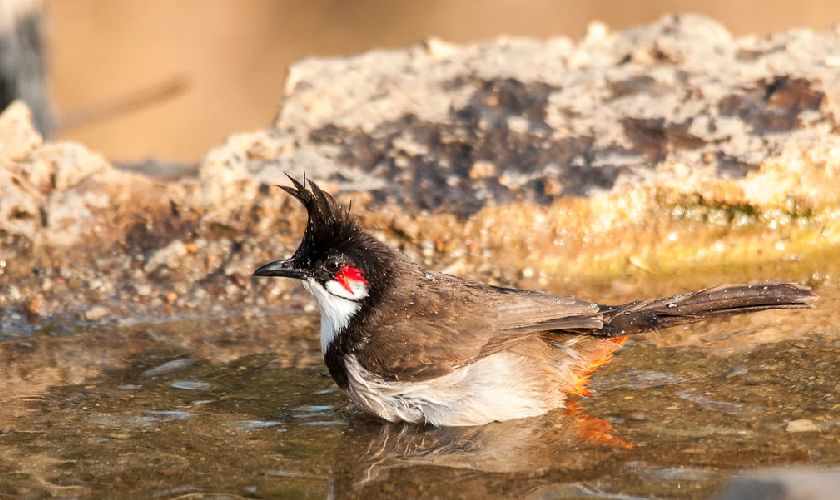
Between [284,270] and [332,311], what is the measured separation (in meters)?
0.27

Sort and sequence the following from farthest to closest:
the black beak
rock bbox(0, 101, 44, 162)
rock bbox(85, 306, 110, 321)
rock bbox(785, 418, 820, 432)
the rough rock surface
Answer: rock bbox(0, 101, 44, 162) < the rough rock surface < rock bbox(85, 306, 110, 321) < the black beak < rock bbox(785, 418, 820, 432)

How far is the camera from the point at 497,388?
4125mm

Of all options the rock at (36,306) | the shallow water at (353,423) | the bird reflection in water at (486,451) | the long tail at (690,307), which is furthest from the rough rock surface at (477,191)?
the bird reflection in water at (486,451)

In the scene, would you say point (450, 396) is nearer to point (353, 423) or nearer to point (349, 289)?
point (353, 423)

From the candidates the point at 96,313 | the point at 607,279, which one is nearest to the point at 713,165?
the point at 607,279

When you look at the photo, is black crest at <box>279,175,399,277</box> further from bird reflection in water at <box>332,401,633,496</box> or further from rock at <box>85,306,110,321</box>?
rock at <box>85,306,110,321</box>

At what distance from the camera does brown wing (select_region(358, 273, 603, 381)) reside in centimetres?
414

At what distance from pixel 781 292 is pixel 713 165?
4.93 feet

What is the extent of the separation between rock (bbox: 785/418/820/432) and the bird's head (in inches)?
58.9

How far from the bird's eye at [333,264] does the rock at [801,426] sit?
65.9 inches

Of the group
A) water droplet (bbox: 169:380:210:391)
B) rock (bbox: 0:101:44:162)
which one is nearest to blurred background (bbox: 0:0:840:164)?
rock (bbox: 0:101:44:162)

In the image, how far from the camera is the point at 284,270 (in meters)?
4.46

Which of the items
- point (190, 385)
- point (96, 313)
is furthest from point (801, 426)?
point (96, 313)

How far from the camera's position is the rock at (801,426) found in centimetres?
371
